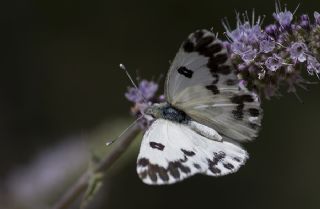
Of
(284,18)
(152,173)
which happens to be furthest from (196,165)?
(284,18)

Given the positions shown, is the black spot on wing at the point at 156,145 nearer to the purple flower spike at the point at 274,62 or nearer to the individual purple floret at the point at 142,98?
the individual purple floret at the point at 142,98

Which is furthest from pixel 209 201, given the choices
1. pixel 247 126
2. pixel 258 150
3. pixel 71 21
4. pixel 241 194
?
pixel 247 126

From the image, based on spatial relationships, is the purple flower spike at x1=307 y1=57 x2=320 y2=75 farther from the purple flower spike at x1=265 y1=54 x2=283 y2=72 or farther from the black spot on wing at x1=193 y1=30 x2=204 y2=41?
the black spot on wing at x1=193 y1=30 x2=204 y2=41

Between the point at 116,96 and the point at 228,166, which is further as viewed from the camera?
the point at 116,96

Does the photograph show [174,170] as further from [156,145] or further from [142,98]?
[142,98]

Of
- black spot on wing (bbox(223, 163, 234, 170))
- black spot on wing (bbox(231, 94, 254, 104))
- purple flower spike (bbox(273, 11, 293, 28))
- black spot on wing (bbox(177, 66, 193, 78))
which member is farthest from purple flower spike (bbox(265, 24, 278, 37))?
black spot on wing (bbox(223, 163, 234, 170))

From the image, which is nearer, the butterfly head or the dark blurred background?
the butterfly head

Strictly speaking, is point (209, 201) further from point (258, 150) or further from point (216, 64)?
point (216, 64)
